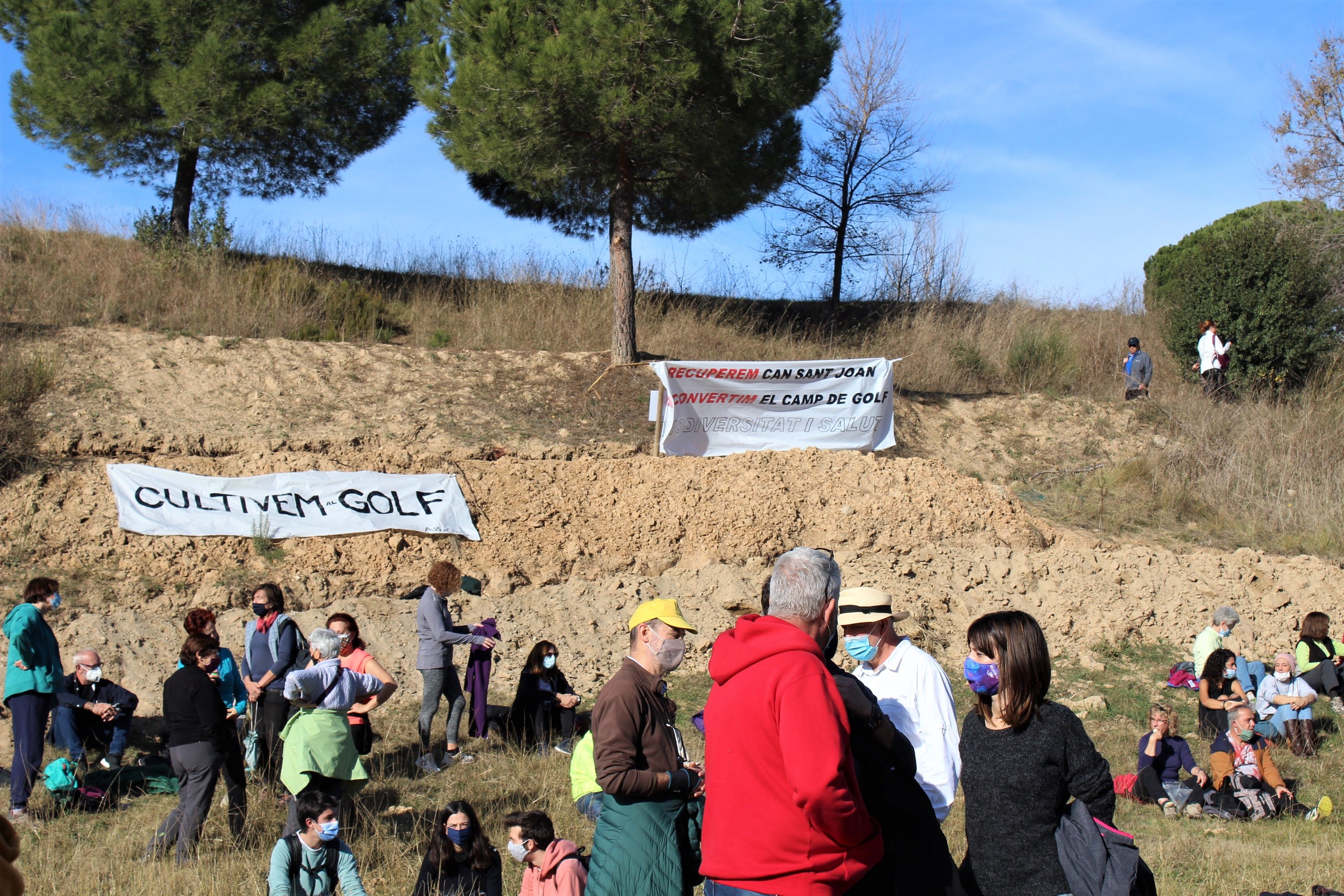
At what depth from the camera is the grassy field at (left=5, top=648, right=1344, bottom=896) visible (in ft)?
17.4

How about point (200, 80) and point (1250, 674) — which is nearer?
point (1250, 674)

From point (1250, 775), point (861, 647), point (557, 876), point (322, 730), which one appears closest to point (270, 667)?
point (322, 730)

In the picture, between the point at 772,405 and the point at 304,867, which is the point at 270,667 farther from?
the point at 772,405

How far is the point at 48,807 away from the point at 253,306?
35.1 ft

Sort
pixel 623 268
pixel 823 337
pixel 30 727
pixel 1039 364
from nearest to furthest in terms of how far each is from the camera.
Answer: pixel 30 727 < pixel 623 268 < pixel 1039 364 < pixel 823 337

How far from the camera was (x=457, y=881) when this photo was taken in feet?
15.8

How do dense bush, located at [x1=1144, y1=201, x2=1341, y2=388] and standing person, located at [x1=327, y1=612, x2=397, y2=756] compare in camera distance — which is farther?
dense bush, located at [x1=1144, y1=201, x2=1341, y2=388]

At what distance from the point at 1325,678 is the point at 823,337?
1249 centimetres

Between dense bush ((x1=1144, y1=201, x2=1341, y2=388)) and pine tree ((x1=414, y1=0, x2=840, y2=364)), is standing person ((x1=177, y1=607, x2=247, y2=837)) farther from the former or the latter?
dense bush ((x1=1144, y1=201, x2=1341, y2=388))

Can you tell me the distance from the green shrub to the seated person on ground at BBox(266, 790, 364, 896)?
16.8 metres

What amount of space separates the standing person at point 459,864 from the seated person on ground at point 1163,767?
5.20m

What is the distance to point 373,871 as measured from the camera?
5.49 meters

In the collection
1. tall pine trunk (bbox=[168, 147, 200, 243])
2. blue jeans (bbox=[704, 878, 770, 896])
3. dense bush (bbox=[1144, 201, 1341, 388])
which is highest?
tall pine trunk (bbox=[168, 147, 200, 243])

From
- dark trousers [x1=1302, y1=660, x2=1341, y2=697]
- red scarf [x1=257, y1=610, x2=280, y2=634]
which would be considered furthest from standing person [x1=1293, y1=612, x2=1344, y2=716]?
red scarf [x1=257, y1=610, x2=280, y2=634]
